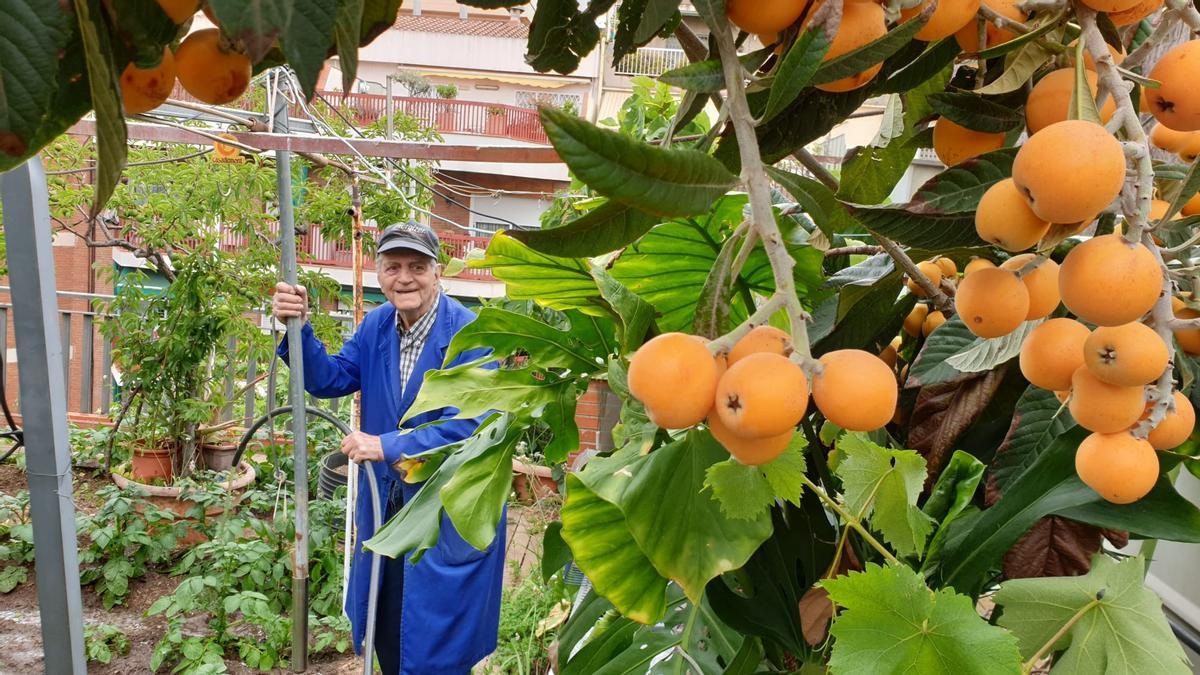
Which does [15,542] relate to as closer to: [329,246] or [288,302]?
[288,302]

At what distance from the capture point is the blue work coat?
2.58 metres

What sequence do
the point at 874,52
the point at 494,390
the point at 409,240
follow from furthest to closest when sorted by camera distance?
the point at 409,240, the point at 494,390, the point at 874,52

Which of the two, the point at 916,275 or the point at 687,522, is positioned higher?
→ the point at 916,275

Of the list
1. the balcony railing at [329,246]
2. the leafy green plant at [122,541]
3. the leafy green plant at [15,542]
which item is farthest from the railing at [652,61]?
the leafy green plant at [15,542]

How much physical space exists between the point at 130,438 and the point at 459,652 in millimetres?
2201

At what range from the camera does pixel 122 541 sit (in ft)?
10.8

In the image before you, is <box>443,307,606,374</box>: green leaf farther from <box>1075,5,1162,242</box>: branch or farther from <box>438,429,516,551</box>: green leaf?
<box>1075,5,1162,242</box>: branch

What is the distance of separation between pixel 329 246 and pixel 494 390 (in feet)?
30.6

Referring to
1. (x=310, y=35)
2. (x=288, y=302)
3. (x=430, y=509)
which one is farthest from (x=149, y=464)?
(x=310, y=35)

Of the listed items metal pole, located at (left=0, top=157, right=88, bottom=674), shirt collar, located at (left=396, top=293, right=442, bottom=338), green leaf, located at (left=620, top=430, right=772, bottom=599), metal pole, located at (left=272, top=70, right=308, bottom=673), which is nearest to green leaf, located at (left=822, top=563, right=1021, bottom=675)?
green leaf, located at (left=620, top=430, right=772, bottom=599)

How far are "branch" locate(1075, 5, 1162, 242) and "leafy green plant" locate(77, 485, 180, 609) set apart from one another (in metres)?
3.57

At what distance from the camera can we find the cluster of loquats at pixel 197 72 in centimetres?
33

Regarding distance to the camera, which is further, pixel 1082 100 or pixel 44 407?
pixel 44 407

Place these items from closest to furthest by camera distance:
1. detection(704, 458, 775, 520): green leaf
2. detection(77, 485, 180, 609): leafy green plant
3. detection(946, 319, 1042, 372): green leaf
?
1. detection(704, 458, 775, 520): green leaf
2. detection(946, 319, 1042, 372): green leaf
3. detection(77, 485, 180, 609): leafy green plant
